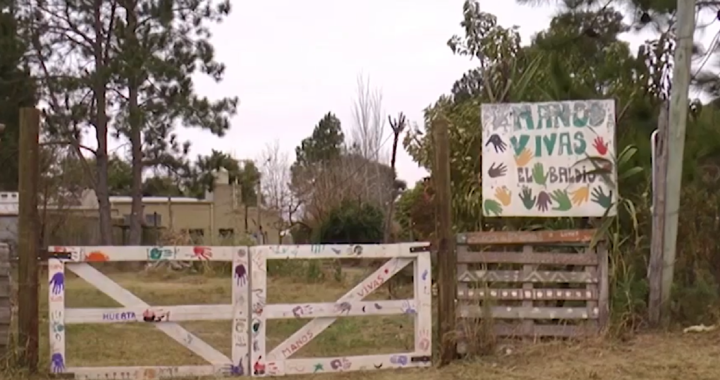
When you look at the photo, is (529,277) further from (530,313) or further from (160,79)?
(160,79)

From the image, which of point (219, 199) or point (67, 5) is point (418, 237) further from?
point (219, 199)

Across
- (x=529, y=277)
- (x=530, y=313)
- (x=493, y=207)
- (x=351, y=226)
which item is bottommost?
(x=530, y=313)

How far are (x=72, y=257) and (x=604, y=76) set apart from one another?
6208 millimetres

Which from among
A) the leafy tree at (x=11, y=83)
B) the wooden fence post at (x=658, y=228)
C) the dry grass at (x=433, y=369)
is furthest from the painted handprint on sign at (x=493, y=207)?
the leafy tree at (x=11, y=83)

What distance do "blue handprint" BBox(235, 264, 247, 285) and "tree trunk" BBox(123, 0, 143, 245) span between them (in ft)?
62.5

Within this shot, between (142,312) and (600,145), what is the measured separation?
14.4ft

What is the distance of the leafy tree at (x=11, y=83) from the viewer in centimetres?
2456

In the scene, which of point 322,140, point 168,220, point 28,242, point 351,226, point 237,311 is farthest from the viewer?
point 322,140

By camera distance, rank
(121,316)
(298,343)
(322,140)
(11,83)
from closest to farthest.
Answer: (121,316), (298,343), (11,83), (322,140)

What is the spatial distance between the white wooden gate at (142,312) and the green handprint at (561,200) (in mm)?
2948

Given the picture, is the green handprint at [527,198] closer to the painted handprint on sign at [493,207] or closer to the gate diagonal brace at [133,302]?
the painted handprint on sign at [493,207]

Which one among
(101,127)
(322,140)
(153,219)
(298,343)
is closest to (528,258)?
(298,343)

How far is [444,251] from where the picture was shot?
7.30 metres

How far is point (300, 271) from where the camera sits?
18844 millimetres
